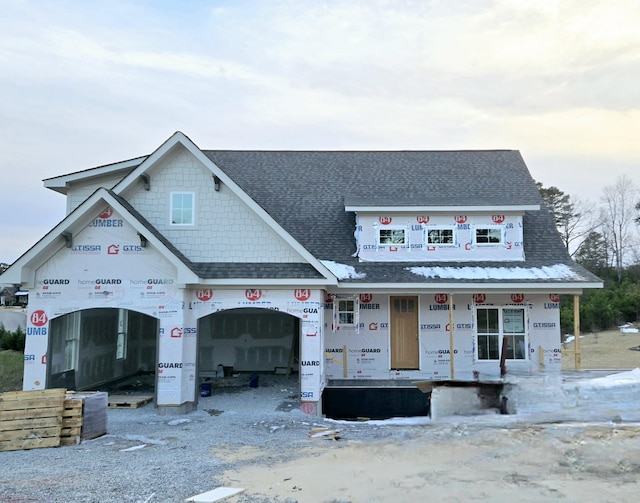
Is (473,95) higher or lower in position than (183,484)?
higher

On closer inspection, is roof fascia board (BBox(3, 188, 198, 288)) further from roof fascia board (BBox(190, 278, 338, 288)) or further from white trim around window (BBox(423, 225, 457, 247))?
A: white trim around window (BBox(423, 225, 457, 247))

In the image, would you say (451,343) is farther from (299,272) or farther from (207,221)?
(207,221)

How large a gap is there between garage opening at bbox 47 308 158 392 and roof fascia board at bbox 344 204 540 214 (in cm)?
700

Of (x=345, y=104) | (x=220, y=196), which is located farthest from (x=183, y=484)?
A: (x=345, y=104)

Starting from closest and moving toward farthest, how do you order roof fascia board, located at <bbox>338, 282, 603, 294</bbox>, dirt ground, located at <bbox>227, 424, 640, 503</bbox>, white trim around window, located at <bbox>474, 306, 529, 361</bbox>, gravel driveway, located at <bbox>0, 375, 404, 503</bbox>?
dirt ground, located at <bbox>227, 424, 640, 503</bbox>, gravel driveway, located at <bbox>0, 375, 404, 503</bbox>, roof fascia board, located at <bbox>338, 282, 603, 294</bbox>, white trim around window, located at <bbox>474, 306, 529, 361</bbox>

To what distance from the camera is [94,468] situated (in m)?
7.50

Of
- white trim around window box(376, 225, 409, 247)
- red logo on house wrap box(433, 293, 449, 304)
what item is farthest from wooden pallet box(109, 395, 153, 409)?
red logo on house wrap box(433, 293, 449, 304)

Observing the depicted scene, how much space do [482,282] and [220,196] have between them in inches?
290

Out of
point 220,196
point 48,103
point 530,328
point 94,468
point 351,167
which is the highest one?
point 48,103

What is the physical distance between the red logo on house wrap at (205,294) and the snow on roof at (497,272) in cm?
578

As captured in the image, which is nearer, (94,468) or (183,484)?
(183,484)

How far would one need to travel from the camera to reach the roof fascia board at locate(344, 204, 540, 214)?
48.5 ft

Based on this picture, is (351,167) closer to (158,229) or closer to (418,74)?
(418,74)

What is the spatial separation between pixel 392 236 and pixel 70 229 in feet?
28.9
